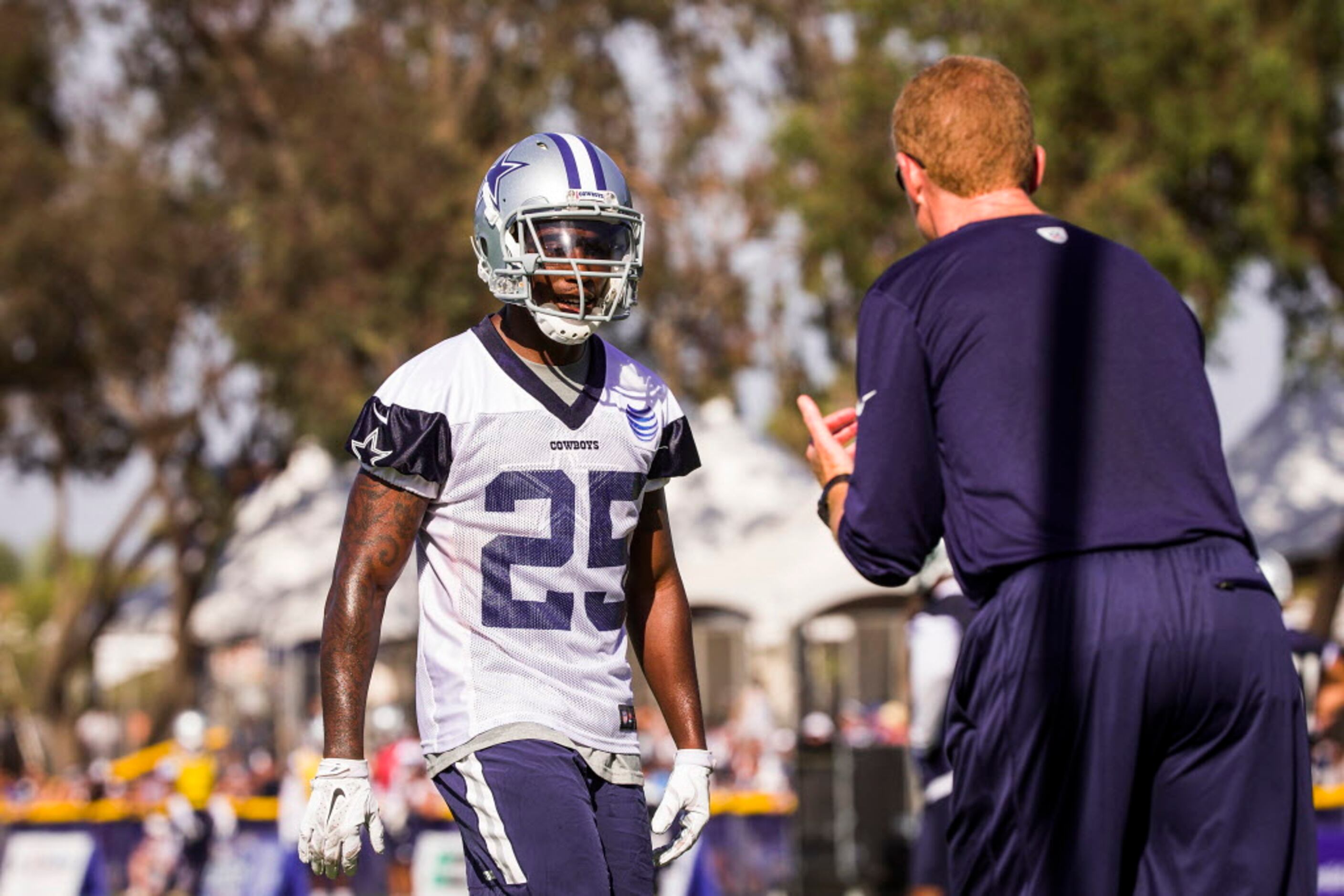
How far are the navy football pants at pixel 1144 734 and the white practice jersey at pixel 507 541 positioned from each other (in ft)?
4.62

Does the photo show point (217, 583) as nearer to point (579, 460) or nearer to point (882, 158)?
point (882, 158)

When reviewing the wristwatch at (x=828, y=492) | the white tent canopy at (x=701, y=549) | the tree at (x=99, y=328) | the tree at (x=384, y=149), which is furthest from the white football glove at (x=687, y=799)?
the tree at (x=99, y=328)

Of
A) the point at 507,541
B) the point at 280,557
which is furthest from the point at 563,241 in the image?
the point at 280,557

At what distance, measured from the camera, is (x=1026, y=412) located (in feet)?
11.5

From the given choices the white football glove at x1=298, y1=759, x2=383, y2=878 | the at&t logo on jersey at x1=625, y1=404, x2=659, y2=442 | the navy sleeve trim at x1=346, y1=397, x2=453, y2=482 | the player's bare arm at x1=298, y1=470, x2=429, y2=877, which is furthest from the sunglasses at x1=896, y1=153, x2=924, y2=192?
the white football glove at x1=298, y1=759, x2=383, y2=878

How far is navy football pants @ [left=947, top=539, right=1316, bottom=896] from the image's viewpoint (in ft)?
11.0

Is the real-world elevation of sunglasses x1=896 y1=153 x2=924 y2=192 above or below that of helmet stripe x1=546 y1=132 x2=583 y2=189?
below

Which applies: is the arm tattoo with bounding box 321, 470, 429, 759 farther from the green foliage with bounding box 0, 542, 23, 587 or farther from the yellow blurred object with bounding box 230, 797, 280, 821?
the green foliage with bounding box 0, 542, 23, 587

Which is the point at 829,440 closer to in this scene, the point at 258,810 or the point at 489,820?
the point at 489,820

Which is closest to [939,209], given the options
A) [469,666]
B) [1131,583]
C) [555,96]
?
[1131,583]

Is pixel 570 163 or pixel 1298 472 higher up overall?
pixel 1298 472

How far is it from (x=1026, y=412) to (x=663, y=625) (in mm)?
1777

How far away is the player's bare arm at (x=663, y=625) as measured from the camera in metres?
5.05

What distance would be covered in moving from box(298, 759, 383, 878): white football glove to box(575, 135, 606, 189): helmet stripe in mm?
1440
